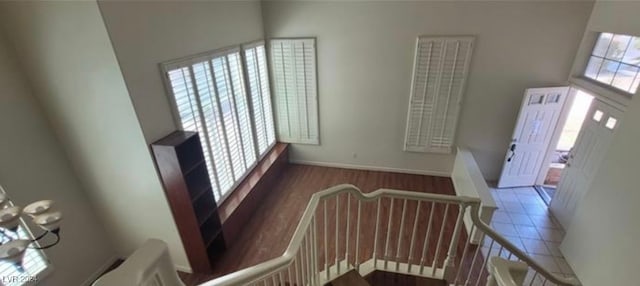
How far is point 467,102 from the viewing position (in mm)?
4742

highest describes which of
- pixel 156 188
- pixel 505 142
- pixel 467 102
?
pixel 467 102

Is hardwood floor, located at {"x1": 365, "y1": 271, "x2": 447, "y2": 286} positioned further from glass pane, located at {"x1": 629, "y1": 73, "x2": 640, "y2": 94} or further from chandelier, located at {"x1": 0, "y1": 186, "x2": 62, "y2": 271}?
glass pane, located at {"x1": 629, "y1": 73, "x2": 640, "y2": 94}

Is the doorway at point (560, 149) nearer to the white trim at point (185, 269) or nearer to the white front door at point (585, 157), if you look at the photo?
the white front door at point (585, 157)

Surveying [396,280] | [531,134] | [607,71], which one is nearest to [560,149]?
[531,134]

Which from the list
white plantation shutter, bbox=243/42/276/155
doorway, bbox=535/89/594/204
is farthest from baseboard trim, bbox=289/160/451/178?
doorway, bbox=535/89/594/204

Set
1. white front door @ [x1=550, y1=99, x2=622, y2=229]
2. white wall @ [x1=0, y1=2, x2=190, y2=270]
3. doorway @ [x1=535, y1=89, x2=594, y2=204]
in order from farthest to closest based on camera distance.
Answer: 1. doorway @ [x1=535, y1=89, x2=594, y2=204]
2. white front door @ [x1=550, y1=99, x2=622, y2=229]
3. white wall @ [x1=0, y1=2, x2=190, y2=270]

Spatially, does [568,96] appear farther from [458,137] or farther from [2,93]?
[2,93]

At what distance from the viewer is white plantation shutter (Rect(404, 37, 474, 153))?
441cm

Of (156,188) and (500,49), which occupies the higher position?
(500,49)

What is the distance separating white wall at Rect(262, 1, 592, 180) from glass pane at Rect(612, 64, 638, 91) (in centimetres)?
72

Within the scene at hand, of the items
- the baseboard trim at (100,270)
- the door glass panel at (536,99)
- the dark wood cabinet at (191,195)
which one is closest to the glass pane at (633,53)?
the door glass panel at (536,99)

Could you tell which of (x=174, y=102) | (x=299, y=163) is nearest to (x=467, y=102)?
(x=299, y=163)

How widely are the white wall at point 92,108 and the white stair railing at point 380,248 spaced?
5.51 ft

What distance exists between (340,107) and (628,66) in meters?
3.88
